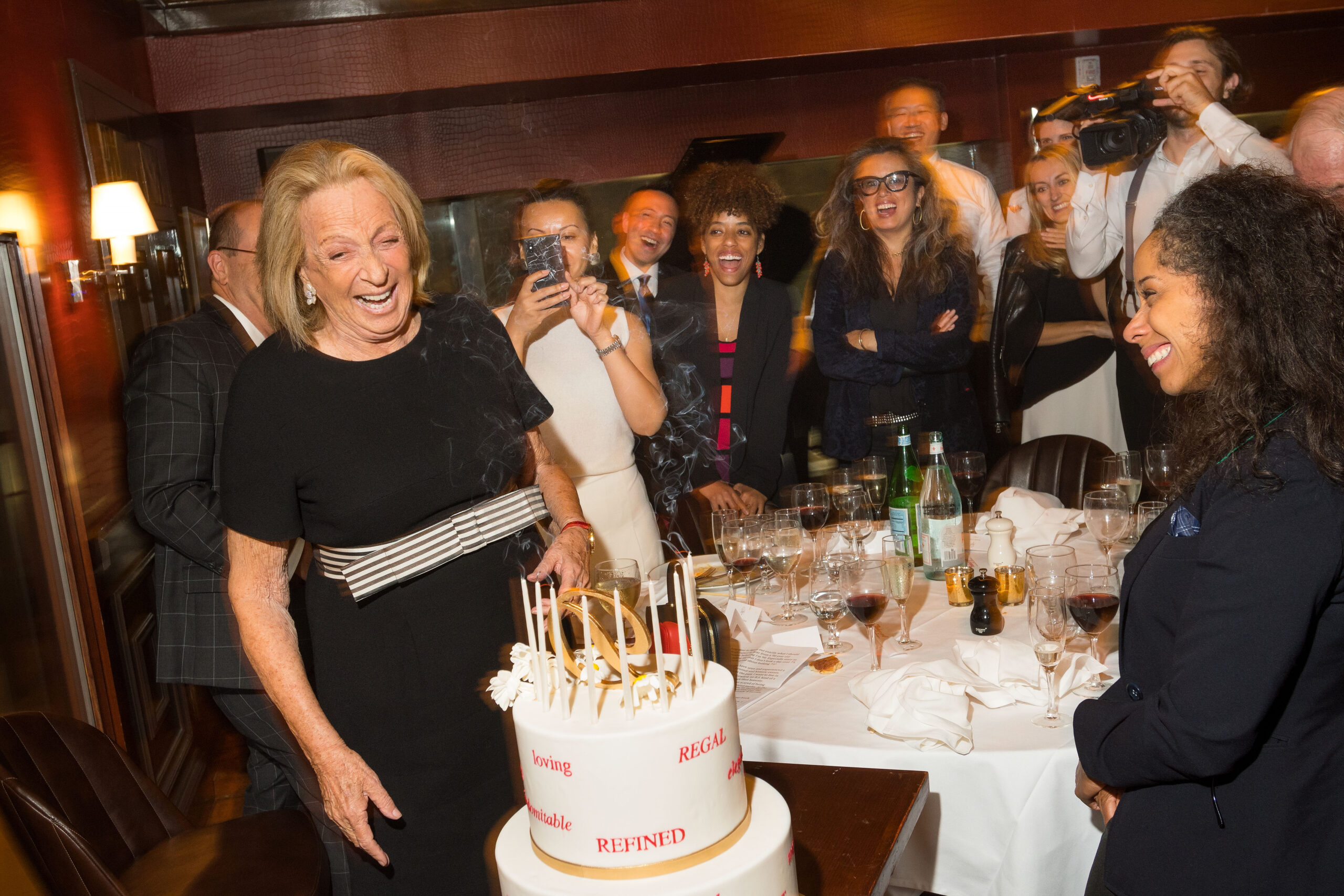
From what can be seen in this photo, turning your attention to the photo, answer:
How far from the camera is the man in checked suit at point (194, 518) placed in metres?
2.19

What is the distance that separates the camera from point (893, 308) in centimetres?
397

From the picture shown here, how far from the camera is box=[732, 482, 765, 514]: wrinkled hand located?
3742 millimetres

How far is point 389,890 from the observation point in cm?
146

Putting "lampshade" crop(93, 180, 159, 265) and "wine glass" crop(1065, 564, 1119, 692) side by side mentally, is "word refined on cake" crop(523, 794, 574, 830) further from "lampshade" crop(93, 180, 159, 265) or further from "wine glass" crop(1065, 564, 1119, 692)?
"lampshade" crop(93, 180, 159, 265)

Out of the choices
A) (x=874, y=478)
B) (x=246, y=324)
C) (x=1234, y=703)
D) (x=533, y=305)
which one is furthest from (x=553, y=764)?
(x=533, y=305)

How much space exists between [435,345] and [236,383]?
0.30m

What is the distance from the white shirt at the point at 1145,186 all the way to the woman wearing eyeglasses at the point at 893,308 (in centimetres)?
46

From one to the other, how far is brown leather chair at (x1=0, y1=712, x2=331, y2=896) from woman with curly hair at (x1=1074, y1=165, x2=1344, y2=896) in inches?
57.3

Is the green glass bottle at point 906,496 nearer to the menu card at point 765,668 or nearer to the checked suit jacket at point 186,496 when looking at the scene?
the menu card at point 765,668

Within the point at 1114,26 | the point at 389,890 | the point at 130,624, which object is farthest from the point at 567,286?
the point at 1114,26

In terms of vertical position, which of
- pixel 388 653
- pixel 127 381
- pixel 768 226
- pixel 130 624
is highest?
pixel 768 226

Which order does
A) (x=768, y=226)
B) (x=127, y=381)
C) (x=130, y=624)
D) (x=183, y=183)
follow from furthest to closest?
(x=768, y=226)
(x=183, y=183)
(x=127, y=381)
(x=130, y=624)

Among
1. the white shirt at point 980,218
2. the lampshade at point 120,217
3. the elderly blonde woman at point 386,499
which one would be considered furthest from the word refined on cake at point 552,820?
the white shirt at point 980,218

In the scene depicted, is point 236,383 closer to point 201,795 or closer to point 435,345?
point 435,345
